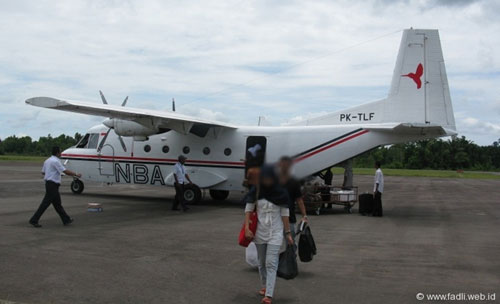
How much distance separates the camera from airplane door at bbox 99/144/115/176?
18.7 meters

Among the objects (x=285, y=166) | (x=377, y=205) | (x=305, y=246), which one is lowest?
(x=305, y=246)

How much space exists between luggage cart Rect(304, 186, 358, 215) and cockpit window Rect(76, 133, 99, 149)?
952cm

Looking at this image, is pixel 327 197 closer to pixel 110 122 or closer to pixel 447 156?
pixel 110 122

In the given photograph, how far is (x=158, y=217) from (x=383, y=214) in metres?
7.48

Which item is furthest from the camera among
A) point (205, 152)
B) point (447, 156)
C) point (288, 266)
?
point (447, 156)

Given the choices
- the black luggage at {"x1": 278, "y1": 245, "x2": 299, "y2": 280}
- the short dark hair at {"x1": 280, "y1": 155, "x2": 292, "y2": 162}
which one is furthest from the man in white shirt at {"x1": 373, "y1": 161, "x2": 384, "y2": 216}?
the short dark hair at {"x1": 280, "y1": 155, "x2": 292, "y2": 162}

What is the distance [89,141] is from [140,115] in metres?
5.76

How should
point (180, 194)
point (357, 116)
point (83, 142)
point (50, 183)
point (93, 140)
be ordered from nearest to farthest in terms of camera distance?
point (50, 183), point (180, 194), point (357, 116), point (93, 140), point (83, 142)

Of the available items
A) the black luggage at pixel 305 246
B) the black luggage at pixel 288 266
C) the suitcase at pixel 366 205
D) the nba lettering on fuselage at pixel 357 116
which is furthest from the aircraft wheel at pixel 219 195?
the black luggage at pixel 288 266

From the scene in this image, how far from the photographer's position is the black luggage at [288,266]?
582 cm

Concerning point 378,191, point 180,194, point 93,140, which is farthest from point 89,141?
point 378,191

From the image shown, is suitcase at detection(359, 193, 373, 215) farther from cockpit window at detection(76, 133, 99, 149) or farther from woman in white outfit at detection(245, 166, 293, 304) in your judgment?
cockpit window at detection(76, 133, 99, 149)

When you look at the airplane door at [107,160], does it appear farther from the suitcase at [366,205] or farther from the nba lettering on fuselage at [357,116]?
the suitcase at [366,205]

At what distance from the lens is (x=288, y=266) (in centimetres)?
584
